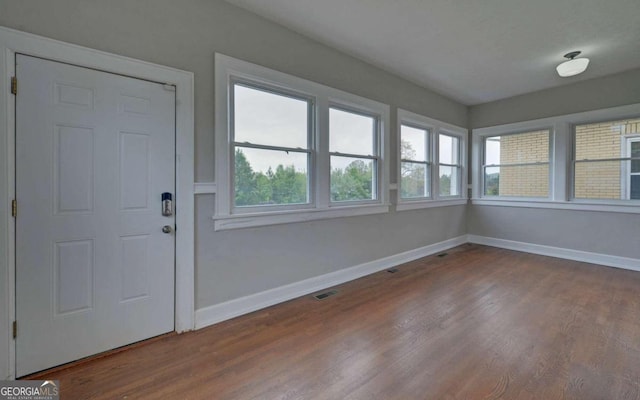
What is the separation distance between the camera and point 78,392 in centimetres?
167

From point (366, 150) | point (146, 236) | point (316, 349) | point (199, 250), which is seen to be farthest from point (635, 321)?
point (146, 236)

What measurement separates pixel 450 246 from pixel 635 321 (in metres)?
2.92

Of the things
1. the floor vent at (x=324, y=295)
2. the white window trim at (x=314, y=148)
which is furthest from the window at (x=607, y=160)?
the floor vent at (x=324, y=295)

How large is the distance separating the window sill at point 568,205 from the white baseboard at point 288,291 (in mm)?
2149

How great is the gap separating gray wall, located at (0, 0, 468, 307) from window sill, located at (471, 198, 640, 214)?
9.34ft

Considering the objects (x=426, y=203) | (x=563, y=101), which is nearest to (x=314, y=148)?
(x=426, y=203)

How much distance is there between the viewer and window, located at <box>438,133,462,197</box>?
5.21m

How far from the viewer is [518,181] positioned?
5.26m

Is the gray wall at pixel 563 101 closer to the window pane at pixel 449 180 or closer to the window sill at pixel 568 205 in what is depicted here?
the window pane at pixel 449 180

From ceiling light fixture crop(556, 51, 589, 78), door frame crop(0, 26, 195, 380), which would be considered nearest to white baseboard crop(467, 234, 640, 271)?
ceiling light fixture crop(556, 51, 589, 78)

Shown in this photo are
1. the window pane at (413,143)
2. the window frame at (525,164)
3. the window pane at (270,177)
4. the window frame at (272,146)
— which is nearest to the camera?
the window frame at (272,146)

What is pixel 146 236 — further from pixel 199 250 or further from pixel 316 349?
pixel 316 349

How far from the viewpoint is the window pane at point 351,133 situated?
11.4 feet

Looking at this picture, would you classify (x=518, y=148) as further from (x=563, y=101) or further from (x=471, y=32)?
(x=471, y=32)
